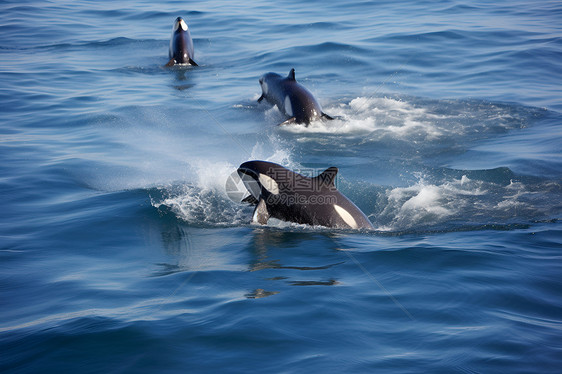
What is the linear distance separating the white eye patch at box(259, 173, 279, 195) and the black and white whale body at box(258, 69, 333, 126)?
5.37m

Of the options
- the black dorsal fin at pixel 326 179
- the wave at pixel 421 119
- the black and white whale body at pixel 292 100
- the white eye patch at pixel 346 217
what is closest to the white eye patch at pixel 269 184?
the black dorsal fin at pixel 326 179

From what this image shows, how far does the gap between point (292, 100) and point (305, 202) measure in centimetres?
673

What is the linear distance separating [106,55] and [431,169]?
1565 cm

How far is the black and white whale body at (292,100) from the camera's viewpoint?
580 inches

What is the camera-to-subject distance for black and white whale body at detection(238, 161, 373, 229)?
8.84 meters

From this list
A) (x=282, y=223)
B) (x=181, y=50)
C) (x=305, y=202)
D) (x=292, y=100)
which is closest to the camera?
(x=305, y=202)

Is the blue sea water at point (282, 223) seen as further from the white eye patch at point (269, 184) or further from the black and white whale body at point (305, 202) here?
the white eye patch at point (269, 184)

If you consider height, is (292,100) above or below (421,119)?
above

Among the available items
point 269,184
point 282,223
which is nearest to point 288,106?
point 269,184

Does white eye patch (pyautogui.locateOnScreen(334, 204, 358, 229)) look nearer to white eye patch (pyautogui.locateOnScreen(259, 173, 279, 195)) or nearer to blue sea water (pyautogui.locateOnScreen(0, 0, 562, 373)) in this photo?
blue sea water (pyautogui.locateOnScreen(0, 0, 562, 373))

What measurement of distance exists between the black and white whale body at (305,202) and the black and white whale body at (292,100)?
216 inches

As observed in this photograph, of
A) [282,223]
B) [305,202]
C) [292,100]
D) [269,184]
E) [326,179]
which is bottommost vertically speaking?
[282,223]

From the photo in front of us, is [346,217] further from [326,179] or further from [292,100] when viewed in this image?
[292,100]

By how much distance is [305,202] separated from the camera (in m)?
8.95
